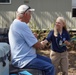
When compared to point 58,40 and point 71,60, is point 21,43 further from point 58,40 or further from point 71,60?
point 71,60

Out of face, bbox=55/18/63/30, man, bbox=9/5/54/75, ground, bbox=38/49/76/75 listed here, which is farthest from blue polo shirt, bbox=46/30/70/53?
ground, bbox=38/49/76/75

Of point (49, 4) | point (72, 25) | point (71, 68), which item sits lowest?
point (71, 68)

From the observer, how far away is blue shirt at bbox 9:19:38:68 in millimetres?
4777

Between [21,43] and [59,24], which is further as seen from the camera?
[59,24]

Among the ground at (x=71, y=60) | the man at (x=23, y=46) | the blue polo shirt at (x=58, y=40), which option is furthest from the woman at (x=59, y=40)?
the ground at (x=71, y=60)

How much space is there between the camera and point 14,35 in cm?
483

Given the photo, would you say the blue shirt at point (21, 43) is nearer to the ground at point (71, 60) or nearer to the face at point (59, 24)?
the face at point (59, 24)

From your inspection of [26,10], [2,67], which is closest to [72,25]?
[26,10]

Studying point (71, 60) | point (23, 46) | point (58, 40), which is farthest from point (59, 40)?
point (71, 60)

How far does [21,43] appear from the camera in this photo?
15.8 ft

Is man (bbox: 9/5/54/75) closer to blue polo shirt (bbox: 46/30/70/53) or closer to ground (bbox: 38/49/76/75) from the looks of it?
blue polo shirt (bbox: 46/30/70/53)

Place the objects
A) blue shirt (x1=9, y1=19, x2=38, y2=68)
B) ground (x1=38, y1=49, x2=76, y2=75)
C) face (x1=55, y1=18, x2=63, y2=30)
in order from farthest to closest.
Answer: ground (x1=38, y1=49, x2=76, y2=75)
face (x1=55, y1=18, x2=63, y2=30)
blue shirt (x1=9, y1=19, x2=38, y2=68)

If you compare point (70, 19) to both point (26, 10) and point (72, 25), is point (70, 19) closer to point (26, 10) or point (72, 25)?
point (72, 25)

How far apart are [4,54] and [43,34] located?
8438mm
